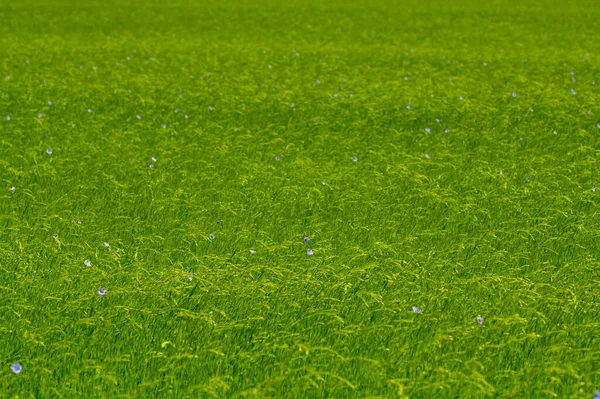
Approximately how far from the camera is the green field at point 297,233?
3.93 meters

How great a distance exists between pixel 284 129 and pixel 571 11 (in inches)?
753

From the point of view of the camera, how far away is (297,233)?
5.80 metres

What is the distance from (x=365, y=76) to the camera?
516 inches

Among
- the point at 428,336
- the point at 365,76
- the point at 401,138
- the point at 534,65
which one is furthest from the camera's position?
the point at 534,65

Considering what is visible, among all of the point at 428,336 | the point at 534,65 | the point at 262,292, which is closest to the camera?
the point at 428,336

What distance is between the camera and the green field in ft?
12.9

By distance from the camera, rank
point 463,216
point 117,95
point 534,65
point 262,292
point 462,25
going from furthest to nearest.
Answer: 1. point 462,25
2. point 534,65
3. point 117,95
4. point 463,216
5. point 262,292

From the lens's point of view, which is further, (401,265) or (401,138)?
(401,138)

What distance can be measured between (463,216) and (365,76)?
7227 mm

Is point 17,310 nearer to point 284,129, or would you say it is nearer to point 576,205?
point 576,205

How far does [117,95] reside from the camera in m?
10.9

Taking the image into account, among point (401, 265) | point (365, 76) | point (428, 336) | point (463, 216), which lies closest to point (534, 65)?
point (365, 76)

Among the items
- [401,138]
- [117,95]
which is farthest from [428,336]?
[117,95]

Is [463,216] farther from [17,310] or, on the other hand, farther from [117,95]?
[117,95]
